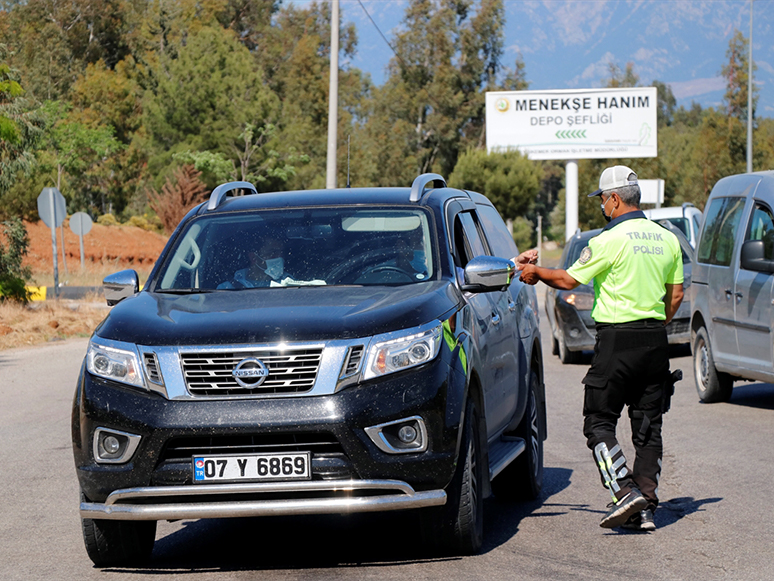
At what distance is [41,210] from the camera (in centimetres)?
2697

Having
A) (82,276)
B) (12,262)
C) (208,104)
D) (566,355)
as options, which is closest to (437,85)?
(208,104)

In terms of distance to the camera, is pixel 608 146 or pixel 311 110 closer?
pixel 608 146

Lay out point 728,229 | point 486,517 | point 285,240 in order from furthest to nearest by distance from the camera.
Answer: point 728,229
point 486,517
point 285,240

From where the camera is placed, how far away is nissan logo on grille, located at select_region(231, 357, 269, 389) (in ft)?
17.3

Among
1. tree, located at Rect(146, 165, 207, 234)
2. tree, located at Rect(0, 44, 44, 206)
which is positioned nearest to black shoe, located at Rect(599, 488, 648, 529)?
tree, located at Rect(0, 44, 44, 206)

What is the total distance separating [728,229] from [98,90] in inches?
2864

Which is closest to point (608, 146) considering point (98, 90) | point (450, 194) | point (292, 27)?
point (98, 90)

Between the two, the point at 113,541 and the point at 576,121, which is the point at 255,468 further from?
the point at 576,121

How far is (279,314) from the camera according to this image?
5.52 metres

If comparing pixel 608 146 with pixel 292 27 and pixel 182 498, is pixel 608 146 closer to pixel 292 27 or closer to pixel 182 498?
pixel 292 27

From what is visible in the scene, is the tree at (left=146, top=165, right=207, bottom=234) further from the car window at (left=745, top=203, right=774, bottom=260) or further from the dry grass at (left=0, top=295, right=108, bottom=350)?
the car window at (left=745, top=203, right=774, bottom=260)

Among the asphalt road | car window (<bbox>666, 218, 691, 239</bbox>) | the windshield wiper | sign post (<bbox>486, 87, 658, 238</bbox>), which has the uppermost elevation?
sign post (<bbox>486, 87, 658, 238</bbox>)

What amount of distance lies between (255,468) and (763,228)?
7482 millimetres

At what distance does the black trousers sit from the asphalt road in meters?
0.33
